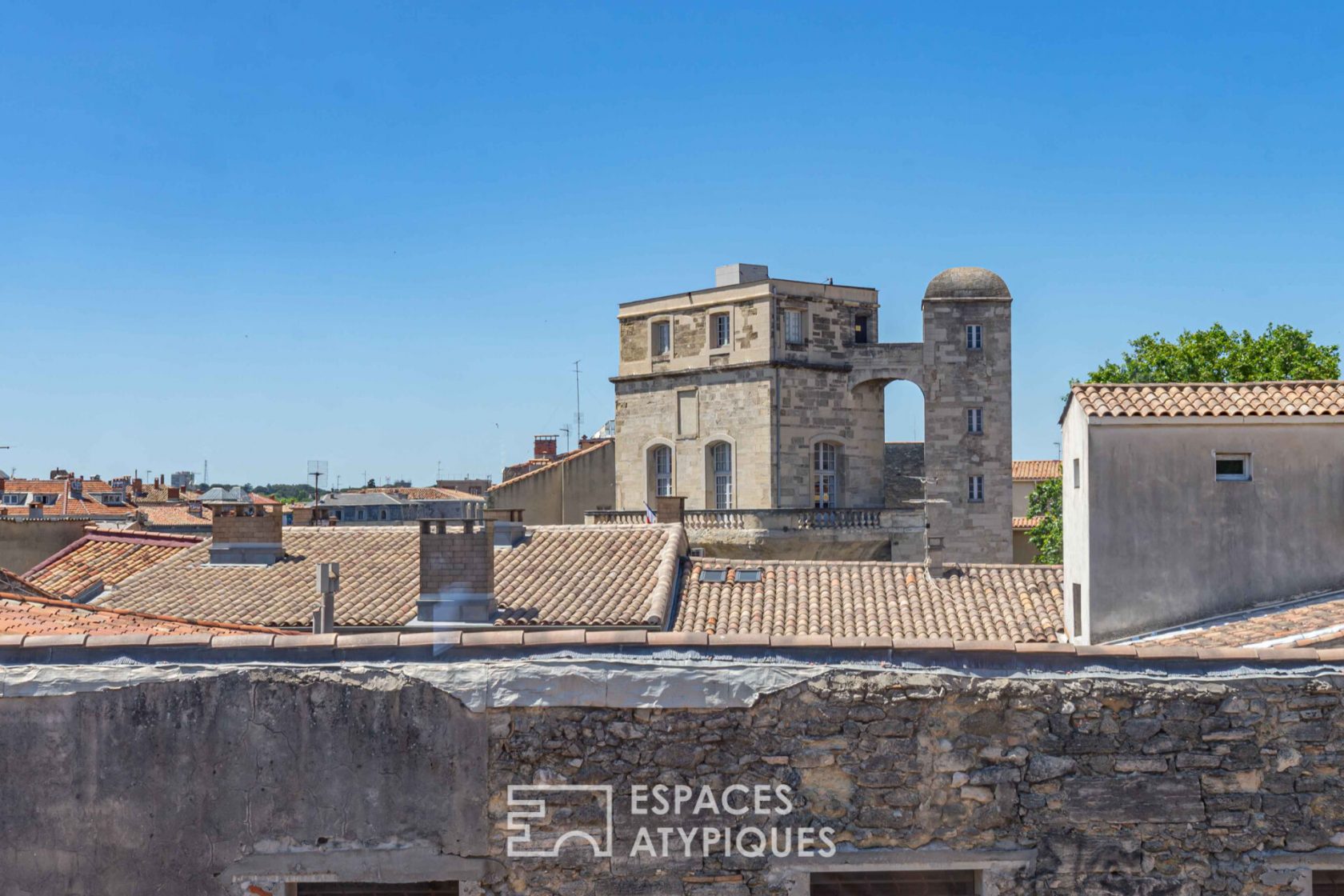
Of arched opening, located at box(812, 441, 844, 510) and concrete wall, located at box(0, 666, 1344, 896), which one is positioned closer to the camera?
concrete wall, located at box(0, 666, 1344, 896)

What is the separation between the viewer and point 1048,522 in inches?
1390

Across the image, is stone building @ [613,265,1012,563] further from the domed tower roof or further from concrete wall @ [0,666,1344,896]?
concrete wall @ [0,666,1344,896]

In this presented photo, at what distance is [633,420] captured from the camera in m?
36.3

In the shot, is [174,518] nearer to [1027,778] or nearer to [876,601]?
[876,601]

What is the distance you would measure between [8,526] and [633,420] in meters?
17.0

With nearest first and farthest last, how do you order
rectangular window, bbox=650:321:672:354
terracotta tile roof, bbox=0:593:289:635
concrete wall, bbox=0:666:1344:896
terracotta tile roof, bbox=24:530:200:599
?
1. concrete wall, bbox=0:666:1344:896
2. terracotta tile roof, bbox=0:593:289:635
3. terracotta tile roof, bbox=24:530:200:599
4. rectangular window, bbox=650:321:672:354

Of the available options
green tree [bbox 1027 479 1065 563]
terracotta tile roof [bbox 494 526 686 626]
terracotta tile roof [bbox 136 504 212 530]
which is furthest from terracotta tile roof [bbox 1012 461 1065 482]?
terracotta tile roof [bbox 136 504 212 530]

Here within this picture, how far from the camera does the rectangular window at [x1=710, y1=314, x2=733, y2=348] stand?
112ft

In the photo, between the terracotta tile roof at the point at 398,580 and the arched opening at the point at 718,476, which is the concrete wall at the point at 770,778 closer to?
the terracotta tile roof at the point at 398,580

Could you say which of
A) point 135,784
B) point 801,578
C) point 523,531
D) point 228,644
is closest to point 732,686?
point 228,644

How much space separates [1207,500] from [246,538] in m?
15.1

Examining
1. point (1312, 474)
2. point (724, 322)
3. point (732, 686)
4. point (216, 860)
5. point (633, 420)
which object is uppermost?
point (724, 322)

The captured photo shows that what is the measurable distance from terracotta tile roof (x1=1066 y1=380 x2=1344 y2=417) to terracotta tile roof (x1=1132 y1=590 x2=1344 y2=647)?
2.14 metres

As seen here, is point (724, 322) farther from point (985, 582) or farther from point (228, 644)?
point (228, 644)
